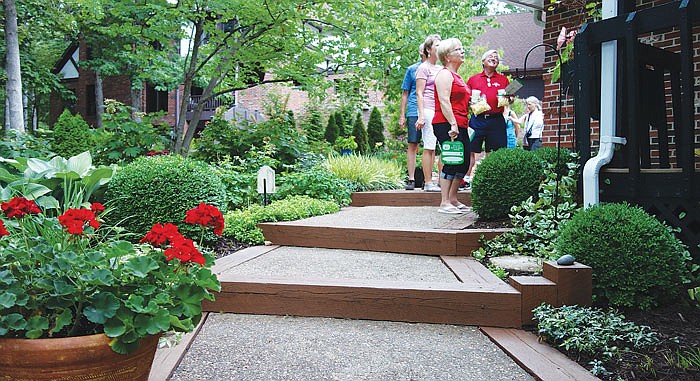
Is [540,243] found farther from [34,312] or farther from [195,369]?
[34,312]

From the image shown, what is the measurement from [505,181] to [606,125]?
3.67 feet

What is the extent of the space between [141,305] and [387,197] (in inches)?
215

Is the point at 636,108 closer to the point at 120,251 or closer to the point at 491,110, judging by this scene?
the point at 491,110

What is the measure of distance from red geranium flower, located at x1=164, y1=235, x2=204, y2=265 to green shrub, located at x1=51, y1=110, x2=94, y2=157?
28.7 ft

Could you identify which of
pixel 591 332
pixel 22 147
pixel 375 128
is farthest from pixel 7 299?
pixel 375 128

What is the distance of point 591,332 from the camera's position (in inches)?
100

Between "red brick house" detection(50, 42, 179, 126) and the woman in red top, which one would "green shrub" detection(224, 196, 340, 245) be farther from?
"red brick house" detection(50, 42, 179, 126)

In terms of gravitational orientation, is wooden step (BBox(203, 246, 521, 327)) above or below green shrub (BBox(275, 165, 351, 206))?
below

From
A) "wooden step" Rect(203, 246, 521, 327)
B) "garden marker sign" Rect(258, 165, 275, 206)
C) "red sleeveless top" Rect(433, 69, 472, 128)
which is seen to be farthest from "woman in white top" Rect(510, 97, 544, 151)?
"wooden step" Rect(203, 246, 521, 327)

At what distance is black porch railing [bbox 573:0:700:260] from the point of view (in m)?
3.09

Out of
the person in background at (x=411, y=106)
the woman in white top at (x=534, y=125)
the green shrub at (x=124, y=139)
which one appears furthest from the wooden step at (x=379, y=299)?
the woman in white top at (x=534, y=125)

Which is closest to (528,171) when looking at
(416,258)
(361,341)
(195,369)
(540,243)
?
(540,243)

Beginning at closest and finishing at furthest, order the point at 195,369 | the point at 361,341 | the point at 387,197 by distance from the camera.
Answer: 1. the point at 195,369
2. the point at 361,341
3. the point at 387,197

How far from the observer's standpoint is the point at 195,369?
8.00ft
